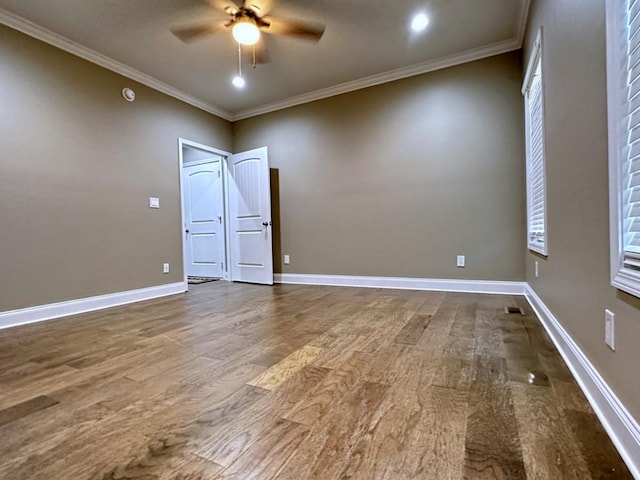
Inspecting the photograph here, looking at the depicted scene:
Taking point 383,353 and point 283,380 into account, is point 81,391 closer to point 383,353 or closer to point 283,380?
point 283,380

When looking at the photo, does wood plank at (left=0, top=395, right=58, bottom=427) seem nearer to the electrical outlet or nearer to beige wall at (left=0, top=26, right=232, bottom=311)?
beige wall at (left=0, top=26, right=232, bottom=311)

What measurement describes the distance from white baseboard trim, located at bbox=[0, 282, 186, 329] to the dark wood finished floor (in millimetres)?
292

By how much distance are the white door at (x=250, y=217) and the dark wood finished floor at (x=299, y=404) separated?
2205 mm

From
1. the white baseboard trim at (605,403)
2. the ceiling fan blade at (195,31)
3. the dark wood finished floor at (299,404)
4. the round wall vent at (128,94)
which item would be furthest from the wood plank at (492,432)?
the round wall vent at (128,94)

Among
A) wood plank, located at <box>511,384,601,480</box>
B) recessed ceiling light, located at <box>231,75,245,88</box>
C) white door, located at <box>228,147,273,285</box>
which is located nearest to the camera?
wood plank, located at <box>511,384,601,480</box>

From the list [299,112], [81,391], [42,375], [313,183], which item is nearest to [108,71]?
[299,112]

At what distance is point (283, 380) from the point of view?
1.52 m

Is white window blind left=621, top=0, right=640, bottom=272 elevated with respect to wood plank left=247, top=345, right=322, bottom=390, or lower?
elevated

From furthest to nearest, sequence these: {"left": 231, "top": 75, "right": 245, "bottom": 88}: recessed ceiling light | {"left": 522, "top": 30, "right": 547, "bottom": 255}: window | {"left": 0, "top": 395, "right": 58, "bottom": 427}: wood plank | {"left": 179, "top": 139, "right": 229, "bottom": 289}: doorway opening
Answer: {"left": 179, "top": 139, "right": 229, "bottom": 289}: doorway opening, {"left": 231, "top": 75, "right": 245, "bottom": 88}: recessed ceiling light, {"left": 522, "top": 30, "right": 547, "bottom": 255}: window, {"left": 0, "top": 395, "right": 58, "bottom": 427}: wood plank

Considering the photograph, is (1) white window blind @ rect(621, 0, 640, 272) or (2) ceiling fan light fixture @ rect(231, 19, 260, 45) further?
(2) ceiling fan light fixture @ rect(231, 19, 260, 45)

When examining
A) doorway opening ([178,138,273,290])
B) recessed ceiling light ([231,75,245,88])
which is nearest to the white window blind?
recessed ceiling light ([231,75,245,88])

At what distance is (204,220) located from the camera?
564 cm

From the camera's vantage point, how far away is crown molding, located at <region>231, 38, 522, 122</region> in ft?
10.9

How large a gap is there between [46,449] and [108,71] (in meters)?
3.70
